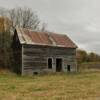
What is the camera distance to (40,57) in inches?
1248

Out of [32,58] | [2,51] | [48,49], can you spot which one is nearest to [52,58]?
[48,49]

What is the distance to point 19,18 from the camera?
5088cm

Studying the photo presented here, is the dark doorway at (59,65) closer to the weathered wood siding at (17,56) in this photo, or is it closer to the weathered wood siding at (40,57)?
the weathered wood siding at (40,57)

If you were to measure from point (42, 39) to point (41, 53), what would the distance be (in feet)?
7.25

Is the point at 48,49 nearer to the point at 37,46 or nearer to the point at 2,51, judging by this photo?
the point at 37,46

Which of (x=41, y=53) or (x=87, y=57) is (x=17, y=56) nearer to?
(x=41, y=53)

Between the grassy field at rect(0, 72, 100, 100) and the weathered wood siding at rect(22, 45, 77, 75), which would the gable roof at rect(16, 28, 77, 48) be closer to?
the weathered wood siding at rect(22, 45, 77, 75)

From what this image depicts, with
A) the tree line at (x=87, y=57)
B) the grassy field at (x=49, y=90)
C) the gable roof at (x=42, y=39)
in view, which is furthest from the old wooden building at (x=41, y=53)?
the tree line at (x=87, y=57)

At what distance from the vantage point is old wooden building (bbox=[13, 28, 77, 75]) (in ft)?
99.6

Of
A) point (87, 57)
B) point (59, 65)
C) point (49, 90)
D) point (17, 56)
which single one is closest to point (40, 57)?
point (17, 56)

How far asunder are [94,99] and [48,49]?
2095 centimetres

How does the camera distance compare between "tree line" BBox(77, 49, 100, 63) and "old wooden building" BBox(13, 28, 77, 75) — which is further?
"tree line" BBox(77, 49, 100, 63)

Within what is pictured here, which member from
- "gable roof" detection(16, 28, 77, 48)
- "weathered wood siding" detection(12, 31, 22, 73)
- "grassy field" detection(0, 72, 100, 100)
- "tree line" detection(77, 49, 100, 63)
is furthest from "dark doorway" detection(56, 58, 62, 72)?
"tree line" detection(77, 49, 100, 63)

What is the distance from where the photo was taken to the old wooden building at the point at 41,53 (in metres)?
30.3
